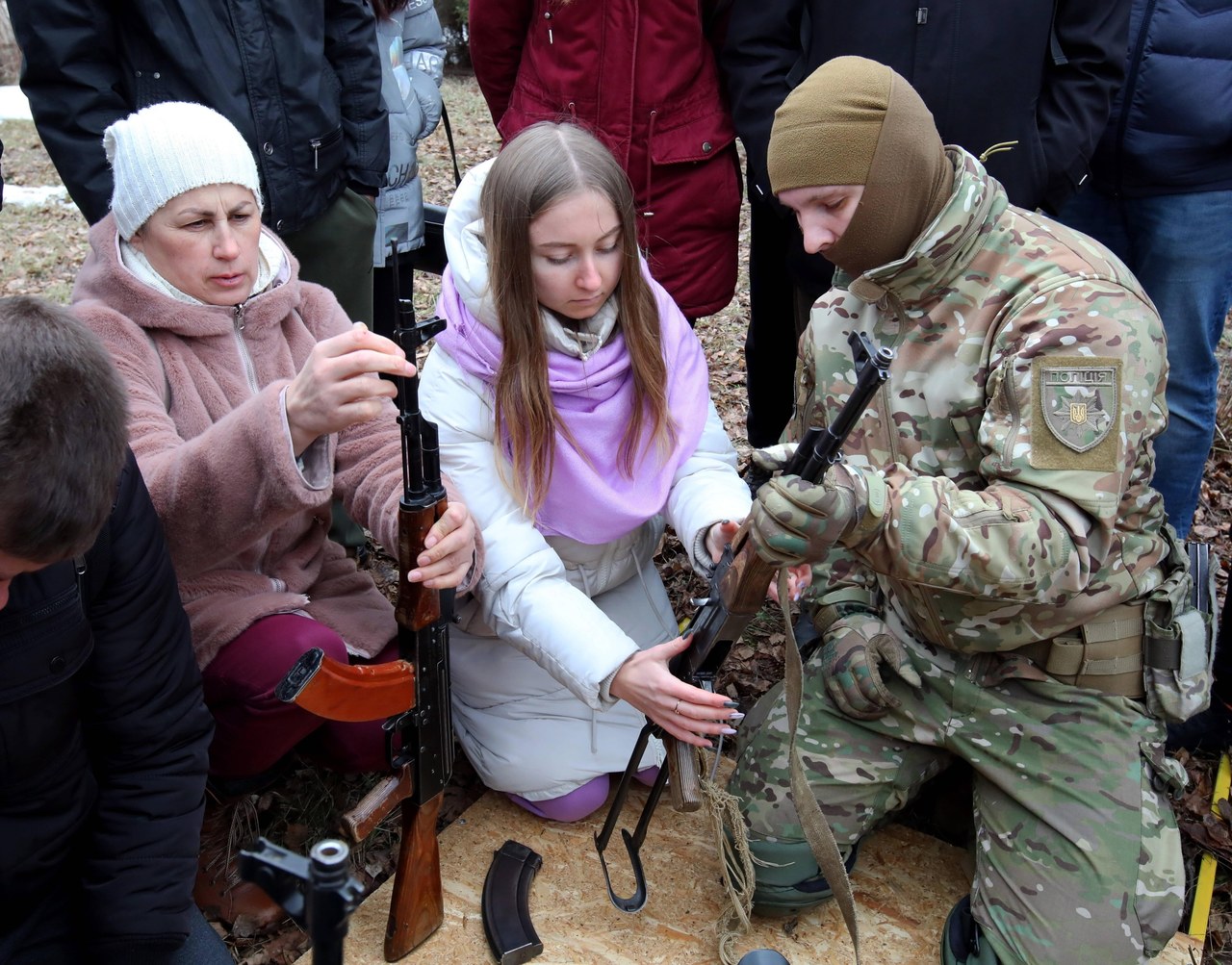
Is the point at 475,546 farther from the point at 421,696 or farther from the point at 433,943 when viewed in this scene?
the point at 433,943

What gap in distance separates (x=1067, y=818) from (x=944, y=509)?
0.86m

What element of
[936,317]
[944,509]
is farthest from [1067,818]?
[936,317]

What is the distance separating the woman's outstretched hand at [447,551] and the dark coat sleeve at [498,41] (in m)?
1.95

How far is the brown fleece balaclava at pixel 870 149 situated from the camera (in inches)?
91.4

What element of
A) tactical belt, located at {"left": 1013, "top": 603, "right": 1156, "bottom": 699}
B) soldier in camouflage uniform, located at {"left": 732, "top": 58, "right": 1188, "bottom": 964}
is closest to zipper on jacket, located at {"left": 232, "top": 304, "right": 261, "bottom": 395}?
soldier in camouflage uniform, located at {"left": 732, "top": 58, "right": 1188, "bottom": 964}

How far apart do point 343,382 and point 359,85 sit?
1.86m

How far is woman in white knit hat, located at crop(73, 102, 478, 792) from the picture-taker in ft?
7.56

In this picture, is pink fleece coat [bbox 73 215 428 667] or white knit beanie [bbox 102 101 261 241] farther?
white knit beanie [bbox 102 101 261 241]

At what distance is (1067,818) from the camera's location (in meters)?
2.45

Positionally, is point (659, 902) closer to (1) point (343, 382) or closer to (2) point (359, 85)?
(1) point (343, 382)

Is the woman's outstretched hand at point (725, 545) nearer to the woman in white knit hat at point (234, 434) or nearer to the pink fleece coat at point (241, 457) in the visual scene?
the woman in white knit hat at point (234, 434)

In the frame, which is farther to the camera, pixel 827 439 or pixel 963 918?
pixel 963 918

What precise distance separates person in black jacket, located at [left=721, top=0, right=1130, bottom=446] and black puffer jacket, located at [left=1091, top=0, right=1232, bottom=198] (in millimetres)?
178

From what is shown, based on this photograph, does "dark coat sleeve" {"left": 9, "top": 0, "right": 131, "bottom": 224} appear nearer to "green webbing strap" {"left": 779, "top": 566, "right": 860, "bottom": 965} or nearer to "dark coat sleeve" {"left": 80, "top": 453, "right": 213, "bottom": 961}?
"dark coat sleeve" {"left": 80, "top": 453, "right": 213, "bottom": 961}
